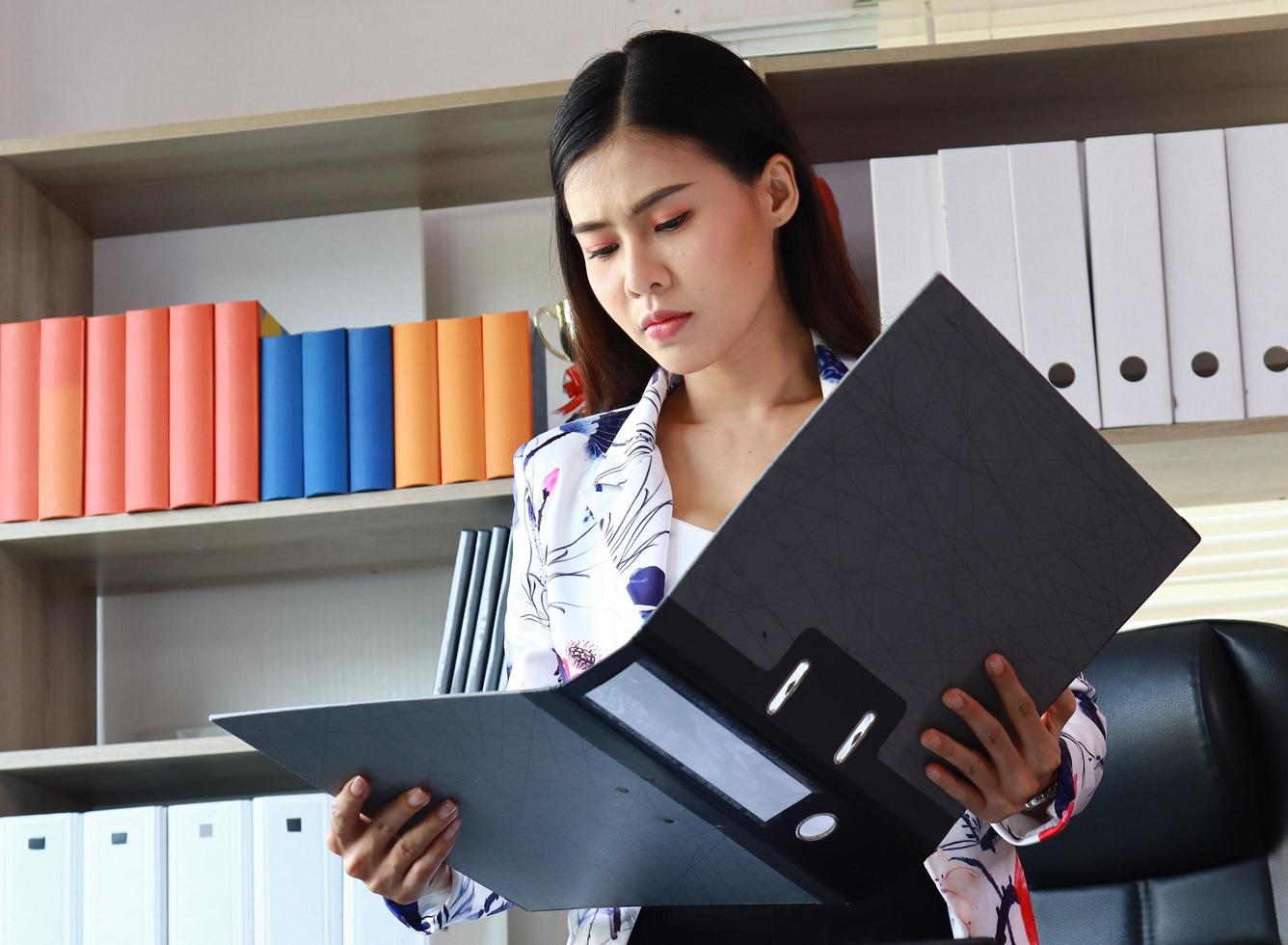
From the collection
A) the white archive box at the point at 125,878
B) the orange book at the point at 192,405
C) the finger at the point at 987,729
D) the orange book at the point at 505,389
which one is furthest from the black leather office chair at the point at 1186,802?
the orange book at the point at 192,405

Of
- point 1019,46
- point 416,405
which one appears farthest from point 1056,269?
point 416,405

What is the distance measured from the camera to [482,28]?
7.27ft

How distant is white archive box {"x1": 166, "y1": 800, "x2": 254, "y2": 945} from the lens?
5.50ft

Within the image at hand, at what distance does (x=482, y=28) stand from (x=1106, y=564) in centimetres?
163

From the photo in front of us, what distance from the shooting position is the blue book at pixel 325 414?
1837 millimetres

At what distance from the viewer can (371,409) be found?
6.07 ft

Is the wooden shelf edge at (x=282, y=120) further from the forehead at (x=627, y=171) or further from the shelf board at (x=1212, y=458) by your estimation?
the shelf board at (x=1212, y=458)

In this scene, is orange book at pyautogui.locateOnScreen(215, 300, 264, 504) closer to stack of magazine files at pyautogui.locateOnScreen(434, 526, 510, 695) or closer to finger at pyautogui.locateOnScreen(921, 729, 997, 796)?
stack of magazine files at pyautogui.locateOnScreen(434, 526, 510, 695)

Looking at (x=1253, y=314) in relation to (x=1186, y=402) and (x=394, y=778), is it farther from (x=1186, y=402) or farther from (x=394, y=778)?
(x=394, y=778)

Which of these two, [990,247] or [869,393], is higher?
[990,247]

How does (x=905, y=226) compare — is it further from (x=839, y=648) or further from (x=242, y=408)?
(x=839, y=648)

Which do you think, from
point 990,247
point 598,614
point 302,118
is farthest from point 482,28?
point 598,614

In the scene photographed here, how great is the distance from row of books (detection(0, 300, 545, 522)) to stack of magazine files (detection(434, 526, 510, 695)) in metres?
0.09

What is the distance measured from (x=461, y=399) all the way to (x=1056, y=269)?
2.46ft
